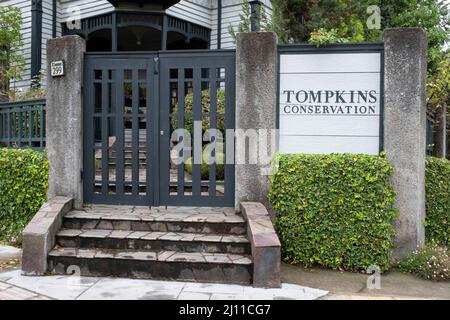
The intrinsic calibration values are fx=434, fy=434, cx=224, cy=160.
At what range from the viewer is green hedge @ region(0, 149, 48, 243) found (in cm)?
638

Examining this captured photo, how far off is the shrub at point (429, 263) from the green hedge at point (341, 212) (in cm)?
27

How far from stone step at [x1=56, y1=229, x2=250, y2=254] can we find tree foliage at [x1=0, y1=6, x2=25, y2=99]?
876cm

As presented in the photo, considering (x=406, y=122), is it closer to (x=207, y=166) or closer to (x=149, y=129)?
(x=207, y=166)

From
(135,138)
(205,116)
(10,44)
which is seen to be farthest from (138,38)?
(135,138)

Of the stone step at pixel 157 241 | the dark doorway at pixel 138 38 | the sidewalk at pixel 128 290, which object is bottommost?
the sidewalk at pixel 128 290

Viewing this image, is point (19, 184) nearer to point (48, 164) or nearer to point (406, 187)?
point (48, 164)

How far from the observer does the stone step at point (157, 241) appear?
5195 millimetres

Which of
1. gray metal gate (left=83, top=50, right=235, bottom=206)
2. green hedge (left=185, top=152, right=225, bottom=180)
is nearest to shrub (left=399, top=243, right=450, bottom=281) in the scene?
gray metal gate (left=83, top=50, right=235, bottom=206)

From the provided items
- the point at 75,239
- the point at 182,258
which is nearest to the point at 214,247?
the point at 182,258

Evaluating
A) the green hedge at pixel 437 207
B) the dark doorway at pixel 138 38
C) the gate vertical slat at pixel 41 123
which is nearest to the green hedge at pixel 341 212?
the green hedge at pixel 437 207

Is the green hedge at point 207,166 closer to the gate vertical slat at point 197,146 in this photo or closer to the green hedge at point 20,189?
the gate vertical slat at point 197,146

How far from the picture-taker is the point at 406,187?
5.62 metres

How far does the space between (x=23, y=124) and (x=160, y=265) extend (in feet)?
13.2

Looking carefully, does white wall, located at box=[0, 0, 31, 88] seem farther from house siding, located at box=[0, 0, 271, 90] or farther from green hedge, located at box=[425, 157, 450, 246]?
green hedge, located at box=[425, 157, 450, 246]
